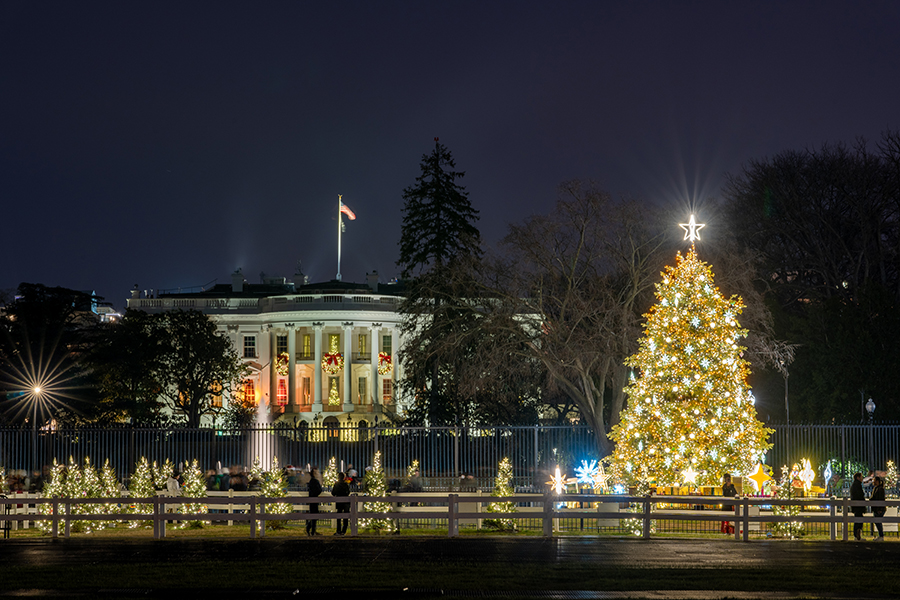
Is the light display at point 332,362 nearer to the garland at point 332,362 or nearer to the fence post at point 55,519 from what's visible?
the garland at point 332,362

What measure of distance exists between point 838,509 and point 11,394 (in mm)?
40816

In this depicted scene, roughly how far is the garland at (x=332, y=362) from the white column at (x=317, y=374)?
246 cm

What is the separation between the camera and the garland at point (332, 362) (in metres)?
83.3

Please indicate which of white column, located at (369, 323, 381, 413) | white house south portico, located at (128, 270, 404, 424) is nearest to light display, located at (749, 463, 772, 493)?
white house south portico, located at (128, 270, 404, 424)

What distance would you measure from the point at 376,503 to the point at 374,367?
63743 millimetres

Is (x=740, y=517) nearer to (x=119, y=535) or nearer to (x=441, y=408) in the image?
(x=119, y=535)

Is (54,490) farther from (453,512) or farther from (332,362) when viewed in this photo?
(332,362)

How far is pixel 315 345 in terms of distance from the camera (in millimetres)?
87625

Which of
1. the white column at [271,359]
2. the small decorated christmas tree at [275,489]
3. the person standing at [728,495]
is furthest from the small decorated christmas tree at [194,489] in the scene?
the white column at [271,359]

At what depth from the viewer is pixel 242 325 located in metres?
91.1

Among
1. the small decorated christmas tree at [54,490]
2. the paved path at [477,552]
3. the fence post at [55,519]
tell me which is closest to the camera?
the paved path at [477,552]

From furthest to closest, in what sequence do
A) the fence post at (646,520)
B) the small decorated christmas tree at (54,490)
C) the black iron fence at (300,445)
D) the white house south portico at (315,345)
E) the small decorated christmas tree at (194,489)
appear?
the white house south portico at (315,345) → the black iron fence at (300,445) → the small decorated christmas tree at (194,489) → the small decorated christmas tree at (54,490) → the fence post at (646,520)

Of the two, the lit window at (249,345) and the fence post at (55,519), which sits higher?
the lit window at (249,345)

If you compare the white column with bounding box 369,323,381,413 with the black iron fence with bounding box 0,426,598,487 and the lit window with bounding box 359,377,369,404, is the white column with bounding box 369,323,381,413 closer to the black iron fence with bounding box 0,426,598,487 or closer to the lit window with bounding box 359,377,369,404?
the lit window with bounding box 359,377,369,404
